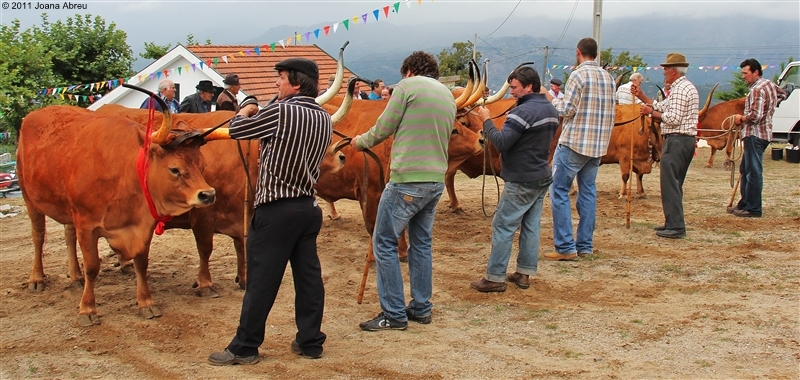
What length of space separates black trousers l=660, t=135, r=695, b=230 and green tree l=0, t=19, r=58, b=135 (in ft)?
51.5

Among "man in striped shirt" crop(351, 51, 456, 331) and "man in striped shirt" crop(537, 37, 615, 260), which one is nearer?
"man in striped shirt" crop(351, 51, 456, 331)

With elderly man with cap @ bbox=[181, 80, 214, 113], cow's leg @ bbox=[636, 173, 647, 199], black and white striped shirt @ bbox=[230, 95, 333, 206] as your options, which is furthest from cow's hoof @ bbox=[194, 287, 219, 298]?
cow's leg @ bbox=[636, 173, 647, 199]

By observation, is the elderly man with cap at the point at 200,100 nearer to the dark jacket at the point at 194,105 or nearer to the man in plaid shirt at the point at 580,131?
the dark jacket at the point at 194,105

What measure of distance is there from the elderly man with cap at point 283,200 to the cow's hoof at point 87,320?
152 cm

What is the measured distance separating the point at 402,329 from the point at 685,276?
324 cm

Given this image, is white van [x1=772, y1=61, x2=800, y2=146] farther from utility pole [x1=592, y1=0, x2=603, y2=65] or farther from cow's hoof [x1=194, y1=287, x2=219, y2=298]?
cow's hoof [x1=194, y1=287, x2=219, y2=298]

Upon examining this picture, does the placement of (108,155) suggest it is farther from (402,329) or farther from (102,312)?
(402,329)

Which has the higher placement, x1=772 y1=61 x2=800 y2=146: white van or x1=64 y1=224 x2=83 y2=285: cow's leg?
x1=772 y1=61 x2=800 y2=146: white van

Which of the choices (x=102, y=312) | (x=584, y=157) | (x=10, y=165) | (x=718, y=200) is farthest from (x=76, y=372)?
(x=10, y=165)

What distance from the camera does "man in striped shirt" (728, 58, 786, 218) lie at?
33.7 feet

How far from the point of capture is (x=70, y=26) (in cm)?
2530

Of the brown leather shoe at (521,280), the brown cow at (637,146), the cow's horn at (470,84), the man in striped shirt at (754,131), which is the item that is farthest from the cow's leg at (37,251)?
the man in striped shirt at (754,131)

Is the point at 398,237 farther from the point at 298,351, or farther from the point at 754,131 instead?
the point at 754,131

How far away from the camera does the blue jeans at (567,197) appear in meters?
7.89
